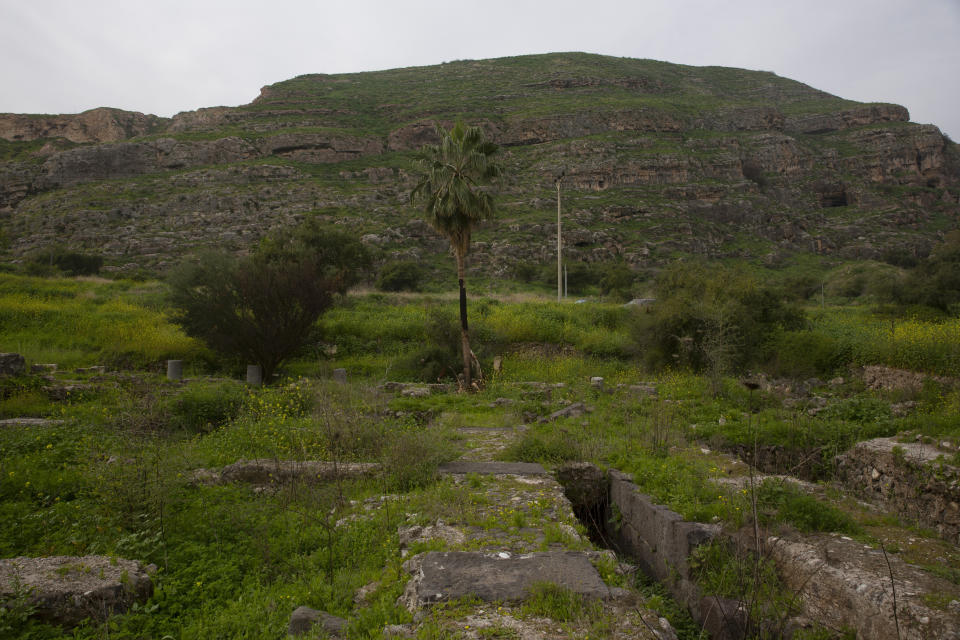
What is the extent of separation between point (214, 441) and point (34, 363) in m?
11.6

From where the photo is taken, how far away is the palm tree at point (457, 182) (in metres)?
16.1

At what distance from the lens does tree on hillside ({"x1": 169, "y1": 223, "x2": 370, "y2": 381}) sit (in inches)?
668

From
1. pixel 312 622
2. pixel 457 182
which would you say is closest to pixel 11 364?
pixel 457 182

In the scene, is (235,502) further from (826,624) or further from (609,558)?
(826,624)

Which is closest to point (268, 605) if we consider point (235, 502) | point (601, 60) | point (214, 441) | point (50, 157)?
point (235, 502)

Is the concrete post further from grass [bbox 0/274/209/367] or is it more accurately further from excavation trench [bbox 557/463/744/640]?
excavation trench [bbox 557/463/744/640]

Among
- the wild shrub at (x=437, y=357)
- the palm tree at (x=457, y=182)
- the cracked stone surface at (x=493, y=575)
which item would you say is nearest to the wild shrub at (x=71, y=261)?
the wild shrub at (x=437, y=357)

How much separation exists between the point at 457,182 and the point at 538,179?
4919 cm

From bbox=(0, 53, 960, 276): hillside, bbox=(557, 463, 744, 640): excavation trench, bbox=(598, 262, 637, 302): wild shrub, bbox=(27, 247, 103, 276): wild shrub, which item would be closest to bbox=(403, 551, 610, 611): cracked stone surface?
bbox=(557, 463, 744, 640): excavation trench

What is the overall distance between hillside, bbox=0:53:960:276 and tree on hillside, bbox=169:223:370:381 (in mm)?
24736

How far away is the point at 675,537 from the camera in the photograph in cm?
556

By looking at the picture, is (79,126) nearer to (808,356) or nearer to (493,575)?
(808,356)

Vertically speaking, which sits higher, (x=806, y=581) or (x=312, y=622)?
(x=806, y=581)

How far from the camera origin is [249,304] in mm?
17141
